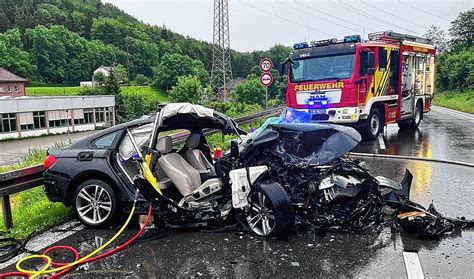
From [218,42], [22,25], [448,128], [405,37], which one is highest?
[22,25]

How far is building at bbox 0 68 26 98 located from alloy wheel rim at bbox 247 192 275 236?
9151 centimetres

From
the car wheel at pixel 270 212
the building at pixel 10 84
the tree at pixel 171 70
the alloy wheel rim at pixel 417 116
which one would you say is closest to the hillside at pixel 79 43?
the tree at pixel 171 70

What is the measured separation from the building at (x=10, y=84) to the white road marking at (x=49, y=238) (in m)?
89.9

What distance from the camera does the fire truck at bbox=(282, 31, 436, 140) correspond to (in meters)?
12.8

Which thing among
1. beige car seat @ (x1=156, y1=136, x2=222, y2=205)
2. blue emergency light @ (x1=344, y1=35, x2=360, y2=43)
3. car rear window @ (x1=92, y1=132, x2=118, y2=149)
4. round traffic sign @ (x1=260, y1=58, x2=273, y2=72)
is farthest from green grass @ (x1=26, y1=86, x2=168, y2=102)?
beige car seat @ (x1=156, y1=136, x2=222, y2=205)

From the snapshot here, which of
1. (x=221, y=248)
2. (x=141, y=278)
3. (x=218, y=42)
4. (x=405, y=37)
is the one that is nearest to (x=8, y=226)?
(x=141, y=278)

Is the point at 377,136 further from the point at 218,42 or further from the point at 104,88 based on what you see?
the point at 104,88

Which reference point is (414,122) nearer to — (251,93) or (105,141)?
(105,141)

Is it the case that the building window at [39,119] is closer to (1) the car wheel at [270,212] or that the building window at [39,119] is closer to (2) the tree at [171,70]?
(1) the car wheel at [270,212]

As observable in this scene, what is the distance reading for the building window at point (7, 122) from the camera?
5309cm

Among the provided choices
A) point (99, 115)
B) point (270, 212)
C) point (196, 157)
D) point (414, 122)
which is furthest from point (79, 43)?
point (270, 212)

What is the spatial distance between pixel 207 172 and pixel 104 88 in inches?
3237

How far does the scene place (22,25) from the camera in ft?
438

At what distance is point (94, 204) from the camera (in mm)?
5680
